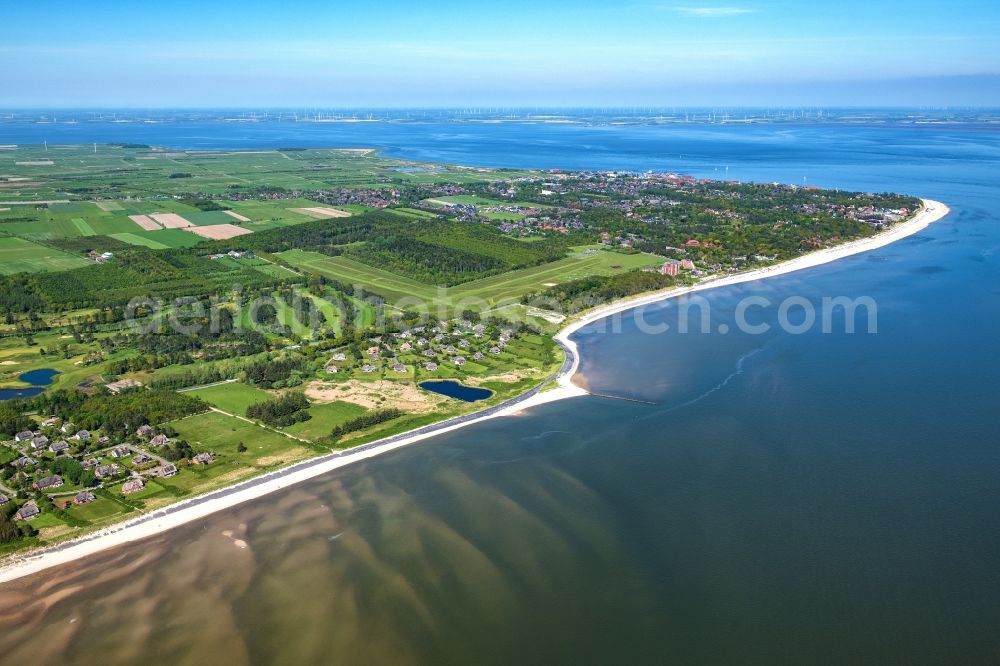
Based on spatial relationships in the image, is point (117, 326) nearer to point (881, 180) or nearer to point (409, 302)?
point (409, 302)

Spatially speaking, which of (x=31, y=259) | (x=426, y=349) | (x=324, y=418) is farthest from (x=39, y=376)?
(x=31, y=259)

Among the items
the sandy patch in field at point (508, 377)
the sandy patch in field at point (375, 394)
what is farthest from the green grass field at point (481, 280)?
the sandy patch in field at point (375, 394)

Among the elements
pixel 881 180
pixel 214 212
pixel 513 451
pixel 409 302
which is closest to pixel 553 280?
pixel 409 302

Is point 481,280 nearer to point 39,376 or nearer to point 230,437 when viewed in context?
point 230,437

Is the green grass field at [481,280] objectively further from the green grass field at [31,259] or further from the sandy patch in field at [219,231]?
the green grass field at [31,259]

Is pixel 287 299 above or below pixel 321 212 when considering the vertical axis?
below

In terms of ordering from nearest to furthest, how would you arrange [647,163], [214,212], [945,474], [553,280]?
[945,474], [553,280], [214,212], [647,163]
